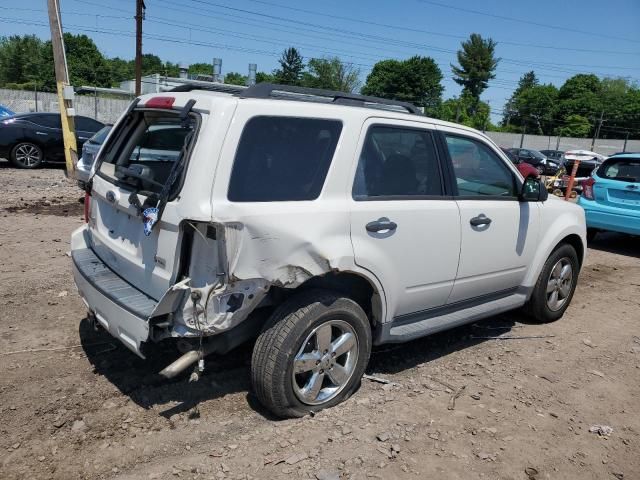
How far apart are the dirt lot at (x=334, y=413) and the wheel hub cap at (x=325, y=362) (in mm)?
157

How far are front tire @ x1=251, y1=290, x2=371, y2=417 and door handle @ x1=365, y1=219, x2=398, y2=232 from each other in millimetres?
462

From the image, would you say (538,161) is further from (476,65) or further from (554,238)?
(476,65)

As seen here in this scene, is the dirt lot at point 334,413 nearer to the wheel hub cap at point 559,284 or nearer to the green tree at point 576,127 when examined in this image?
the wheel hub cap at point 559,284

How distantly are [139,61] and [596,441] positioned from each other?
2240 centimetres

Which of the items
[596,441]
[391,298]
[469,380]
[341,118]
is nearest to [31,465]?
[391,298]

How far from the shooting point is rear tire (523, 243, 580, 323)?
16.3 ft

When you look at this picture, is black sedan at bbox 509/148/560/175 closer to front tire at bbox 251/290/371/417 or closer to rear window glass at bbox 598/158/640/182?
rear window glass at bbox 598/158/640/182

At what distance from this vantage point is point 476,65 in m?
99.1

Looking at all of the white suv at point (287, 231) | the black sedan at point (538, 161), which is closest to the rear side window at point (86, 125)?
the white suv at point (287, 231)

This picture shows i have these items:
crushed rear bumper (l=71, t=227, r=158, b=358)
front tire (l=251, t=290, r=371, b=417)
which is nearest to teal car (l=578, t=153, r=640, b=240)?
front tire (l=251, t=290, r=371, b=417)

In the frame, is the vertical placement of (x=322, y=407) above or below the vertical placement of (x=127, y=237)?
below

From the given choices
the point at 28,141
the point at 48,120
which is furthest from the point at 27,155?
the point at 48,120

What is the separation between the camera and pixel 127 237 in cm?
333

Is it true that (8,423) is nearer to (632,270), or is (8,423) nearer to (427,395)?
(427,395)
